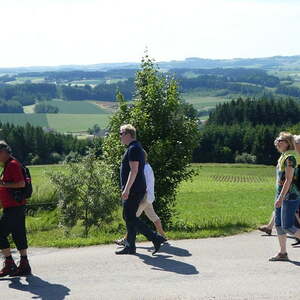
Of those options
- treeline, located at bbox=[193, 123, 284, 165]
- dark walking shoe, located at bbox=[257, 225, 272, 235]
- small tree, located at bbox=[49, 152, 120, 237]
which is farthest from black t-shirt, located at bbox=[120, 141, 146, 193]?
treeline, located at bbox=[193, 123, 284, 165]

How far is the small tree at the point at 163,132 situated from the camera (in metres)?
13.0

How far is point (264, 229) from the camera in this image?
9836mm

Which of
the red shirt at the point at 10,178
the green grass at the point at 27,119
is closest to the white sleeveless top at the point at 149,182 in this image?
the red shirt at the point at 10,178

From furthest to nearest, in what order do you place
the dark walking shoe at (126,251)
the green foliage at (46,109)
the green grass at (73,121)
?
the green foliage at (46,109)
the green grass at (73,121)
the dark walking shoe at (126,251)

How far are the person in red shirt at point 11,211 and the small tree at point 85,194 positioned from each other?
848cm

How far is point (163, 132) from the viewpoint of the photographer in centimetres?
1327

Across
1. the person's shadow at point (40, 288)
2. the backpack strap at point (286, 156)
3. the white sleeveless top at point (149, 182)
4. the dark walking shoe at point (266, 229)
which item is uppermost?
the backpack strap at point (286, 156)

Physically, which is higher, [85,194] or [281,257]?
[281,257]

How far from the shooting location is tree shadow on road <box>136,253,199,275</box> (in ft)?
24.1

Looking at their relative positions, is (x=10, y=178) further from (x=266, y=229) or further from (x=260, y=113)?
(x=260, y=113)

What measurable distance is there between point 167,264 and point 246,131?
305ft

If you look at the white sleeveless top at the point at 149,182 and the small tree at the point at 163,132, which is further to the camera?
the small tree at the point at 163,132

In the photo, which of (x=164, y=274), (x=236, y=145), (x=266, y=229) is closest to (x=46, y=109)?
(x=236, y=145)

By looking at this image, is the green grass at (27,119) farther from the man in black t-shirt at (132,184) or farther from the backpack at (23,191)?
the backpack at (23,191)
